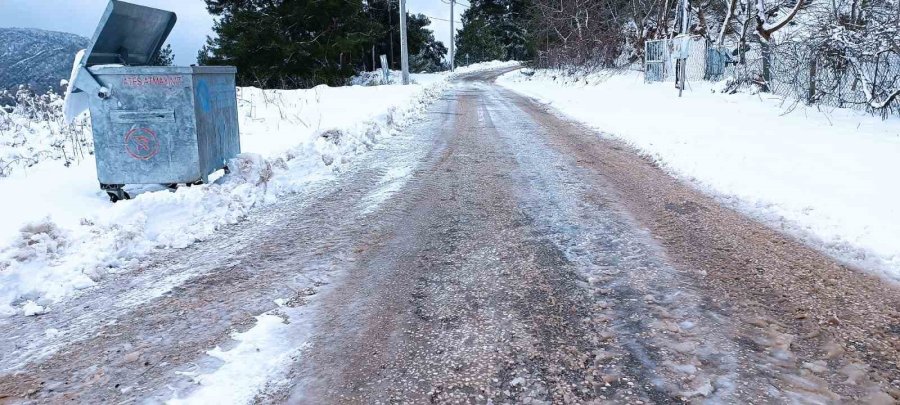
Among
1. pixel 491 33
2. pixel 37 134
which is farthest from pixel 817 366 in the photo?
pixel 491 33

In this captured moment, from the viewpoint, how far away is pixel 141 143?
→ 553 cm

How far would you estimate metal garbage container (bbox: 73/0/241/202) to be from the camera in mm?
5383

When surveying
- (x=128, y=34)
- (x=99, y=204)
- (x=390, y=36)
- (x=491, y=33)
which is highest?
(x=491, y=33)

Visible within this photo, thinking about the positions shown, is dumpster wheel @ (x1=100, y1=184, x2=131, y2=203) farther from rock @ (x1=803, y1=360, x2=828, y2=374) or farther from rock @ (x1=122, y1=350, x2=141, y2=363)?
rock @ (x1=803, y1=360, x2=828, y2=374)

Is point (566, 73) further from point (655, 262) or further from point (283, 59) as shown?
point (655, 262)

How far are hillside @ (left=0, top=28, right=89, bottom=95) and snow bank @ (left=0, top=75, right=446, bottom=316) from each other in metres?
5.04

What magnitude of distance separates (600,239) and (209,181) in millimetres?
4024

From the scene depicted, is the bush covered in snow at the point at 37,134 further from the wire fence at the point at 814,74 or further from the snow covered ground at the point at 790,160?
the wire fence at the point at 814,74

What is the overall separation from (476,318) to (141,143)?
4063mm

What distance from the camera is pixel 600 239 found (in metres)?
4.50

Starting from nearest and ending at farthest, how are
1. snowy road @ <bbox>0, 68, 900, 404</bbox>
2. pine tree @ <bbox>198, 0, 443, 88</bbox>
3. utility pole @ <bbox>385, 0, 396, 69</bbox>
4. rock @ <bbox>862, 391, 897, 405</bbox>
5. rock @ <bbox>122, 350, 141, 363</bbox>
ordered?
rock @ <bbox>862, 391, 897, 405</bbox> → snowy road @ <bbox>0, 68, 900, 404</bbox> → rock @ <bbox>122, 350, 141, 363</bbox> → pine tree @ <bbox>198, 0, 443, 88</bbox> → utility pole @ <bbox>385, 0, 396, 69</bbox>

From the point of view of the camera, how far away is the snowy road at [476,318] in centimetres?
254

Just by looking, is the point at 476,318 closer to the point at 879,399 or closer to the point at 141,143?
the point at 879,399

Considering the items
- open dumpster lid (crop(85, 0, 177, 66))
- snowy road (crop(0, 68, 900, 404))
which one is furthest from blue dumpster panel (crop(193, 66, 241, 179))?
snowy road (crop(0, 68, 900, 404))
